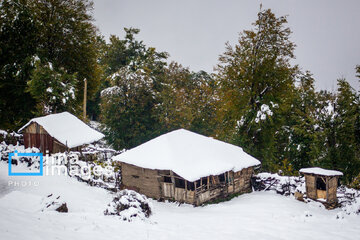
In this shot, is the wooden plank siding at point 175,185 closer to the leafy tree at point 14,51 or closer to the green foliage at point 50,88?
the green foliage at point 50,88

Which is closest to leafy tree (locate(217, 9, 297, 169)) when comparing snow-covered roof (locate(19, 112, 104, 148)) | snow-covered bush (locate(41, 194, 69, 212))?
snow-covered roof (locate(19, 112, 104, 148))

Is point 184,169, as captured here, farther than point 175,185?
No

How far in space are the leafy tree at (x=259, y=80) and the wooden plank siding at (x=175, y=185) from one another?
23.2ft

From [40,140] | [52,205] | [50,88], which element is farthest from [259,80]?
[50,88]

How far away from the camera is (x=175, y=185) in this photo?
17.5 meters

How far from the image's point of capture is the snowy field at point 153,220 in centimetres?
815

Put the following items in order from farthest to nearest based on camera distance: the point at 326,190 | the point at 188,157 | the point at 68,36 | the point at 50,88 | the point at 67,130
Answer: the point at 68,36
the point at 50,88
the point at 67,130
the point at 188,157
the point at 326,190

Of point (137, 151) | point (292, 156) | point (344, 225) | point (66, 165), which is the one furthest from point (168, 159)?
point (292, 156)

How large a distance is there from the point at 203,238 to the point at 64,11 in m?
31.1

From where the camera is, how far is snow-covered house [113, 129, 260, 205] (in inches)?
663

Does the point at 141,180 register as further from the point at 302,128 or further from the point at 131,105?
the point at 131,105

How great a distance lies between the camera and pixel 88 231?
8.52m

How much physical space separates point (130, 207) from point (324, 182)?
13.3 m

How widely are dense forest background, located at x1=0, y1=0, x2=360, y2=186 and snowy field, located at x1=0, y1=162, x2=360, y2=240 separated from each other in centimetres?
942
